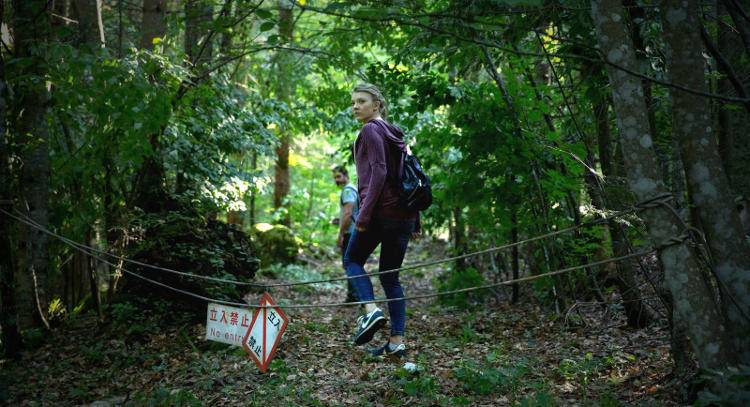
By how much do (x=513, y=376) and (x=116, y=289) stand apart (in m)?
4.69

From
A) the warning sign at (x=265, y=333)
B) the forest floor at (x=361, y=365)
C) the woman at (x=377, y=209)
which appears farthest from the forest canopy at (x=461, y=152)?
the warning sign at (x=265, y=333)

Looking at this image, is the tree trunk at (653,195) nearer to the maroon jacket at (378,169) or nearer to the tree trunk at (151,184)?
the maroon jacket at (378,169)

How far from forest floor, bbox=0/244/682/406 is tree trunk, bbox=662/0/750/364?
2.77ft

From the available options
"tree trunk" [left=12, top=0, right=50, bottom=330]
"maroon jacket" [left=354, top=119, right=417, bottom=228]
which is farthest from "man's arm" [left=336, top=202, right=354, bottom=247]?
"tree trunk" [left=12, top=0, right=50, bottom=330]

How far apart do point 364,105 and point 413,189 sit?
827 mm

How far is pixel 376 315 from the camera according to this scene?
178 inches

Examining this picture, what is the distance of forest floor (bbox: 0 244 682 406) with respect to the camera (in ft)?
12.8

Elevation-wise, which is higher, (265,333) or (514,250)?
(514,250)

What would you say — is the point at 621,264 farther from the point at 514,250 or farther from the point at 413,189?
the point at 413,189

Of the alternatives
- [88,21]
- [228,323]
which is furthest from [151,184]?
[228,323]

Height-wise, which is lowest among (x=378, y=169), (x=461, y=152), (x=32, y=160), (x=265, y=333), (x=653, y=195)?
(x=265, y=333)

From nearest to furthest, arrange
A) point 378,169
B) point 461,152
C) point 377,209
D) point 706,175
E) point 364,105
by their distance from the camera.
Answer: point 706,175, point 378,169, point 377,209, point 364,105, point 461,152

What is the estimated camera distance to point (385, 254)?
182 inches

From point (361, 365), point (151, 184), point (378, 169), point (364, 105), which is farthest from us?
point (151, 184)
